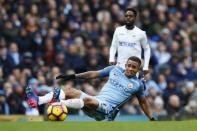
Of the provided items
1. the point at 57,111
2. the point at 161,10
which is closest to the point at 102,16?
the point at 161,10

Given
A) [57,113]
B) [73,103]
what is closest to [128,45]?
[73,103]

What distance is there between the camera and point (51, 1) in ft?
71.6

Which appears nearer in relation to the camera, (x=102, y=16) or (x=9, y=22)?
(x=9, y=22)

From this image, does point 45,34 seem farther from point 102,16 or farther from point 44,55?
point 102,16

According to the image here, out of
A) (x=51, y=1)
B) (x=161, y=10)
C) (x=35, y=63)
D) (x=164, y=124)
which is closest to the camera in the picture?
(x=164, y=124)

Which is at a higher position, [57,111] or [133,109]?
[57,111]

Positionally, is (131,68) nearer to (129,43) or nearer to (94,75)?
(94,75)

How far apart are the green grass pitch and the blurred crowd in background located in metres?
6.75

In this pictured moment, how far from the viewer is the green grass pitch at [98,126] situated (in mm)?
11530

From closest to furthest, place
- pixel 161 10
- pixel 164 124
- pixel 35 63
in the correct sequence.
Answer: pixel 164 124 → pixel 35 63 → pixel 161 10

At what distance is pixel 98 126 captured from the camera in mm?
11773

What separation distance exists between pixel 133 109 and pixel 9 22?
147 inches

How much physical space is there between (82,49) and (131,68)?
23.1 feet

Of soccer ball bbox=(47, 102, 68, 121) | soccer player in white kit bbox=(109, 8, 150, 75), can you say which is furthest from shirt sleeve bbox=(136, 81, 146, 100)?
soccer ball bbox=(47, 102, 68, 121)
